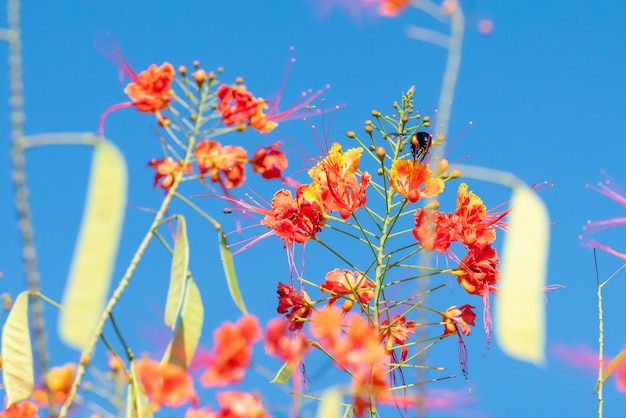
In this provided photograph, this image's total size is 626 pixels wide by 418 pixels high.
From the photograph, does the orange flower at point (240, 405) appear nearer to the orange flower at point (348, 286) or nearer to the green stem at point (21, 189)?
the green stem at point (21, 189)

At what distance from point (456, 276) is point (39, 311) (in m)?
2.09

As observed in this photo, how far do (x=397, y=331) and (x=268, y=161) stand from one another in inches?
37.4

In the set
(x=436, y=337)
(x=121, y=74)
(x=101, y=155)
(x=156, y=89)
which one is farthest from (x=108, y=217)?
(x=436, y=337)

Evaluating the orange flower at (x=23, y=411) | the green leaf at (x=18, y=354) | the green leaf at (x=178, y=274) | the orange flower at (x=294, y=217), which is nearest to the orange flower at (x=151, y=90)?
the green leaf at (x=178, y=274)

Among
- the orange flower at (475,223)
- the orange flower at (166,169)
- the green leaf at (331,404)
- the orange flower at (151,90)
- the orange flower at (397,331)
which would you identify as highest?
the orange flower at (475,223)

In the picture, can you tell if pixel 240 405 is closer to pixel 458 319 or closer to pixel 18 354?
pixel 18 354

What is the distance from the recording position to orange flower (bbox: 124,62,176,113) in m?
1.98

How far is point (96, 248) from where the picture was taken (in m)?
1.15

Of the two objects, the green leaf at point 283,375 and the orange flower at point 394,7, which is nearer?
the orange flower at point 394,7

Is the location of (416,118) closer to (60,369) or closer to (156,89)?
(156,89)

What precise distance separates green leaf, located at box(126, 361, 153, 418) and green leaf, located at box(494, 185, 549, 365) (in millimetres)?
717

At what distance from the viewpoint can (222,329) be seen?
1381 mm

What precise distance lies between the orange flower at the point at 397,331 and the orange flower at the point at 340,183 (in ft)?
1.26

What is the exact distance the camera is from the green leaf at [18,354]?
173 centimetres
